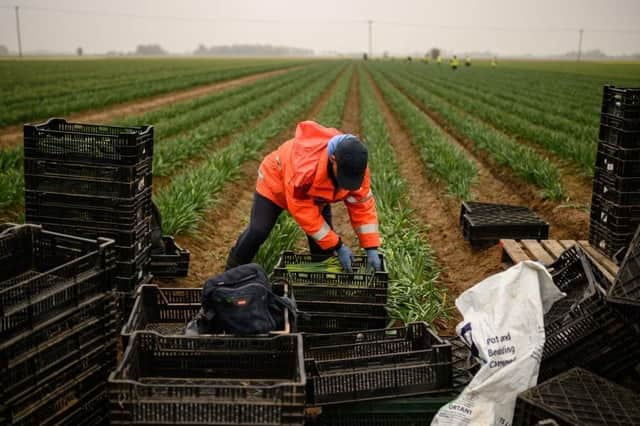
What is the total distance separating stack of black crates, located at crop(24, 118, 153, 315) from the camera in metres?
4.48

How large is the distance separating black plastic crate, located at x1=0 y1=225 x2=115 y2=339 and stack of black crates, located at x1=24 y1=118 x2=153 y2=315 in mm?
893

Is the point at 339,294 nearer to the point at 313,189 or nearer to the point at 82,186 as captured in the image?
the point at 313,189

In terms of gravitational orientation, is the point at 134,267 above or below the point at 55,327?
below

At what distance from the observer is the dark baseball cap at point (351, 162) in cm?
401

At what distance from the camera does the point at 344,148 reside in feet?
13.2

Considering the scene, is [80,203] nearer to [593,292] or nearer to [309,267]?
[309,267]

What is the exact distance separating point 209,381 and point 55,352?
723mm

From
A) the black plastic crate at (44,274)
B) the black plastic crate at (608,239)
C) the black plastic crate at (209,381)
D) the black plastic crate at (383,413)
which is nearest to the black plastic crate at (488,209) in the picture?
the black plastic crate at (608,239)

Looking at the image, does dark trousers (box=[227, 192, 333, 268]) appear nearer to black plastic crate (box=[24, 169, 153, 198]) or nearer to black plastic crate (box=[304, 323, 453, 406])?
black plastic crate (box=[24, 169, 153, 198])

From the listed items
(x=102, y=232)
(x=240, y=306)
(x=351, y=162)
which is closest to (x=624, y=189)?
(x=351, y=162)

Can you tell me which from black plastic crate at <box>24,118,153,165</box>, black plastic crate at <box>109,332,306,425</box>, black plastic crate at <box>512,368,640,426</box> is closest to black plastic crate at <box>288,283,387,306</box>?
black plastic crate at <box>109,332,306,425</box>

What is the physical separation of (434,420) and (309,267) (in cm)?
168

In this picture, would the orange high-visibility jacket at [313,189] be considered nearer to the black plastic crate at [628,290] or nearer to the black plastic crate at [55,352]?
the black plastic crate at [55,352]

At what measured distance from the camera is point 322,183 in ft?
13.9
